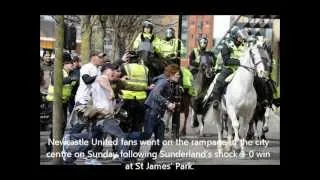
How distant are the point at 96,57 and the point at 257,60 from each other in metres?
1.99

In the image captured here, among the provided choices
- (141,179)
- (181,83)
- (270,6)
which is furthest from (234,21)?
(141,179)

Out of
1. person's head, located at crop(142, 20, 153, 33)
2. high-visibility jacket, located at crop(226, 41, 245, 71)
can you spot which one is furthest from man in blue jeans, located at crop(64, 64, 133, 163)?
high-visibility jacket, located at crop(226, 41, 245, 71)

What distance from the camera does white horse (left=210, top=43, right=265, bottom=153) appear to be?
28.1 feet

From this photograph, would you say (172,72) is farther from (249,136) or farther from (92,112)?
(249,136)

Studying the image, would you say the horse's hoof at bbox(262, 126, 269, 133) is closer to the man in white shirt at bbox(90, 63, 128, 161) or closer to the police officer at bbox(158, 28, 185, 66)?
the police officer at bbox(158, 28, 185, 66)

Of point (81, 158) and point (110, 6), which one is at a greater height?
point (110, 6)

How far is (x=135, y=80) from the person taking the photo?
27.7 feet

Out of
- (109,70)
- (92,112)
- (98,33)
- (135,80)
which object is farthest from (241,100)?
(98,33)

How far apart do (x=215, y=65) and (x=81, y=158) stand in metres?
2.02

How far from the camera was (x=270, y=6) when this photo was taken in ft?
27.9

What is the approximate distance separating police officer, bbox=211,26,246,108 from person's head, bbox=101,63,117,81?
127 centimetres

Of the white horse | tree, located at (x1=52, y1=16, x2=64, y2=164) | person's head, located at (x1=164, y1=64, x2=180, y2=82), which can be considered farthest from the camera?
the white horse

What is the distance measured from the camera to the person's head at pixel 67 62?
27.5ft
